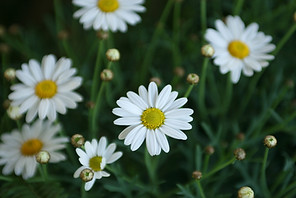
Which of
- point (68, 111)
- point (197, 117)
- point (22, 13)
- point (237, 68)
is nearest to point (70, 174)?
point (68, 111)

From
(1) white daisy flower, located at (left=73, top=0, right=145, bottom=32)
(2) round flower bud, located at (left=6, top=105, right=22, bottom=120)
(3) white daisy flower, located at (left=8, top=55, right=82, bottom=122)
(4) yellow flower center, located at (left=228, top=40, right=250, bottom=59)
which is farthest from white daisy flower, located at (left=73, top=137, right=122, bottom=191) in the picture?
(4) yellow flower center, located at (left=228, top=40, right=250, bottom=59)

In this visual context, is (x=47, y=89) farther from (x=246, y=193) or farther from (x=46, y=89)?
(x=246, y=193)

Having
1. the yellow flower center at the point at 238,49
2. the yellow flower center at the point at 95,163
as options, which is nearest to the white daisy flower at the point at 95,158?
the yellow flower center at the point at 95,163

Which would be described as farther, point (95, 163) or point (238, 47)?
point (238, 47)

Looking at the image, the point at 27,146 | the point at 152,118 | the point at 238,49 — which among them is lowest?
the point at 27,146

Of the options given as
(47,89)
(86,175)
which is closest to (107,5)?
(47,89)
